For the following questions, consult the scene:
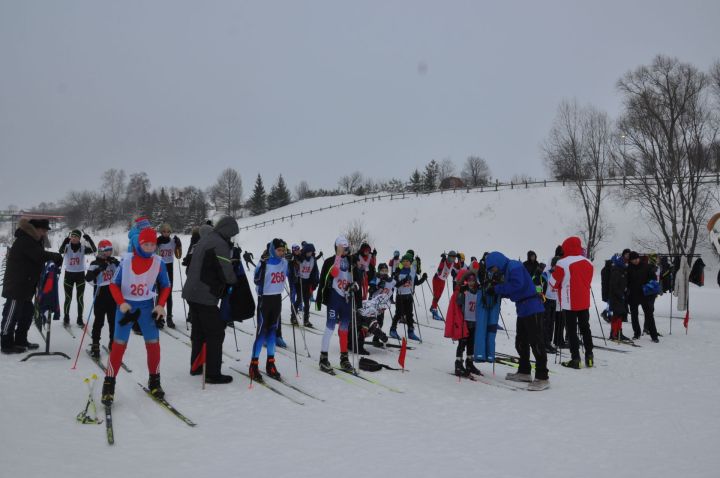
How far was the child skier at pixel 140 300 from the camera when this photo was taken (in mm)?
5430

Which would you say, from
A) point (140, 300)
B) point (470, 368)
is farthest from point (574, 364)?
point (140, 300)

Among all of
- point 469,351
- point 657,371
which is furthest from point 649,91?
A: point 469,351

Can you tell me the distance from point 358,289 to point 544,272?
521 centimetres

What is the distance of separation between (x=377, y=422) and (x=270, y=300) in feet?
8.27

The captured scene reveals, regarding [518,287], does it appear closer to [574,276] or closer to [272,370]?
[574,276]

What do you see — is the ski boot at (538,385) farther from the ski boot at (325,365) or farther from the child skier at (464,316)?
the ski boot at (325,365)

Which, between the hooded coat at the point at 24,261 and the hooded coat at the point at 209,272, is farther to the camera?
the hooded coat at the point at 24,261

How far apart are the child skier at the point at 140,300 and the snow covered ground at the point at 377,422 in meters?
0.46

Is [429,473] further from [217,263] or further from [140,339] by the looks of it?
[140,339]

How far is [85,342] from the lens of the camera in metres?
8.41

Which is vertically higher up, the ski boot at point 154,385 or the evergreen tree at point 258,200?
the evergreen tree at point 258,200

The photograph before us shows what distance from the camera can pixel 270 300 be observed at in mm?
6887

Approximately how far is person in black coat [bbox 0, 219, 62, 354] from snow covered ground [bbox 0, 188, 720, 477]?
525 millimetres

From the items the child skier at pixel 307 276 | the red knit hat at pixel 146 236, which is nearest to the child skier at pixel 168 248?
the child skier at pixel 307 276
